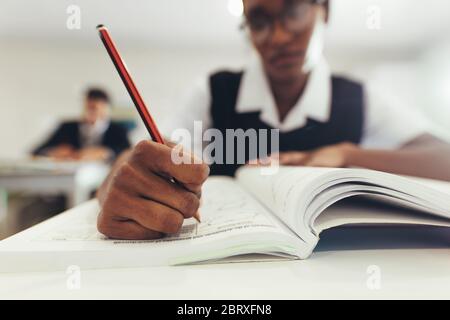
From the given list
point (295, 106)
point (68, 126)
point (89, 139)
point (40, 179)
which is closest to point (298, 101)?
point (295, 106)

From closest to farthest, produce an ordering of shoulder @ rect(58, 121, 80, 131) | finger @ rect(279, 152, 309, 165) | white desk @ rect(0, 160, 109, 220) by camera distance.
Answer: finger @ rect(279, 152, 309, 165) → white desk @ rect(0, 160, 109, 220) → shoulder @ rect(58, 121, 80, 131)

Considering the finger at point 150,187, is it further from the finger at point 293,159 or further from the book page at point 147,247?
the finger at point 293,159

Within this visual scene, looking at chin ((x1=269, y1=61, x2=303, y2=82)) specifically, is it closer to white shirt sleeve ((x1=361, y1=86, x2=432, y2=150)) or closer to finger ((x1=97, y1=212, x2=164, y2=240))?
white shirt sleeve ((x1=361, y1=86, x2=432, y2=150))

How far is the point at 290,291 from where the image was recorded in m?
0.19

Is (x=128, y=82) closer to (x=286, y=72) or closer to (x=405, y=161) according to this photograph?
(x=405, y=161)

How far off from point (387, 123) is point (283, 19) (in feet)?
1.06

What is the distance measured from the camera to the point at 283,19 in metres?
0.66

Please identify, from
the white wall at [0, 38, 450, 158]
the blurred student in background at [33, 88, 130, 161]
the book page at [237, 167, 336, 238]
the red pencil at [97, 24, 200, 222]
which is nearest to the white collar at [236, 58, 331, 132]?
the book page at [237, 167, 336, 238]

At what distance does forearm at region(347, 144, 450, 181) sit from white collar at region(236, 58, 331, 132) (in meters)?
0.25

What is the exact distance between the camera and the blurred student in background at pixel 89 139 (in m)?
1.92

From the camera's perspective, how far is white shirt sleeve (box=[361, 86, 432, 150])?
74 cm

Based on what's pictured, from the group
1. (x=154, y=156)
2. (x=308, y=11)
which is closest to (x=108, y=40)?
(x=154, y=156)

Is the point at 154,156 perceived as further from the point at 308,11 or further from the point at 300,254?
the point at 308,11

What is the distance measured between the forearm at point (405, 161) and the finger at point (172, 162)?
0.32 metres
